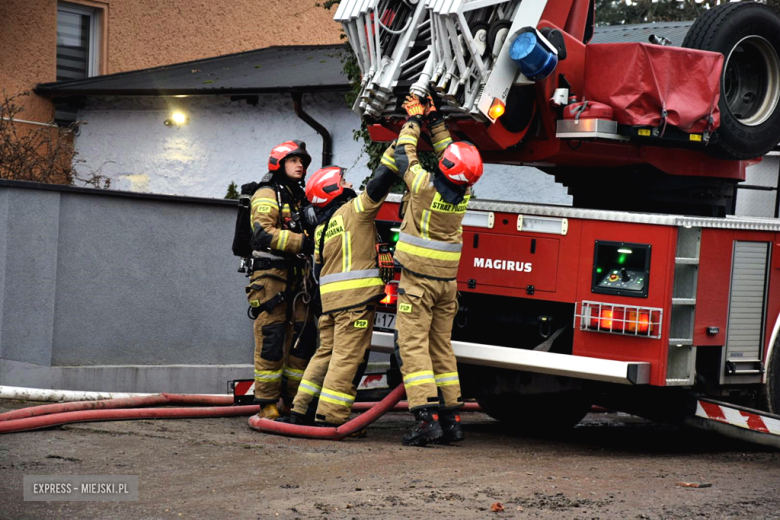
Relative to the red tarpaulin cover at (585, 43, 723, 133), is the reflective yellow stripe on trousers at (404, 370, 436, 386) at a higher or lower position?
lower

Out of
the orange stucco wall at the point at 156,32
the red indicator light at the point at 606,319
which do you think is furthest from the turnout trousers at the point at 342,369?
the orange stucco wall at the point at 156,32

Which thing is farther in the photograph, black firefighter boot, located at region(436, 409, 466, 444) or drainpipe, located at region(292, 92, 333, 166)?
drainpipe, located at region(292, 92, 333, 166)

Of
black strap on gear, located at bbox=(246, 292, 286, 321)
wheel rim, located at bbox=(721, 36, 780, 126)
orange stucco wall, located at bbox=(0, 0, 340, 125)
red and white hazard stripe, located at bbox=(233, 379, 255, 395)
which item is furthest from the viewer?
orange stucco wall, located at bbox=(0, 0, 340, 125)

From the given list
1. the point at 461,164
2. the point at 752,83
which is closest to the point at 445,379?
the point at 461,164

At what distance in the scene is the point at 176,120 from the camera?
1472 centimetres

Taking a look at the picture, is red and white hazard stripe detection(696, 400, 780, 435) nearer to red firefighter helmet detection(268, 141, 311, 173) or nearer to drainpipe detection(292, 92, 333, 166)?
red firefighter helmet detection(268, 141, 311, 173)

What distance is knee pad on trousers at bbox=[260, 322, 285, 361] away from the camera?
7.54m

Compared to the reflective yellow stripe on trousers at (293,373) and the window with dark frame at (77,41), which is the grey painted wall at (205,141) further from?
the reflective yellow stripe on trousers at (293,373)

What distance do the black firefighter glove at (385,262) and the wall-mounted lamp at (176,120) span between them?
321 inches

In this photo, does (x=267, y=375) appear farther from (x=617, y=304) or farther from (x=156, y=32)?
(x=156, y=32)

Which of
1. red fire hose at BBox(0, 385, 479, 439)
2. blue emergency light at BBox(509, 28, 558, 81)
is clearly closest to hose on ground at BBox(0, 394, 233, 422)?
red fire hose at BBox(0, 385, 479, 439)

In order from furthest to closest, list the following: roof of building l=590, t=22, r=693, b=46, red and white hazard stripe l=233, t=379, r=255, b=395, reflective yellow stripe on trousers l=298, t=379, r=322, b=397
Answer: roof of building l=590, t=22, r=693, b=46 → red and white hazard stripe l=233, t=379, r=255, b=395 → reflective yellow stripe on trousers l=298, t=379, r=322, b=397

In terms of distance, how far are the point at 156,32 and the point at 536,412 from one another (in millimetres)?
11179

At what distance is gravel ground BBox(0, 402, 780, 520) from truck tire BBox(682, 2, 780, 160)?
2100mm
